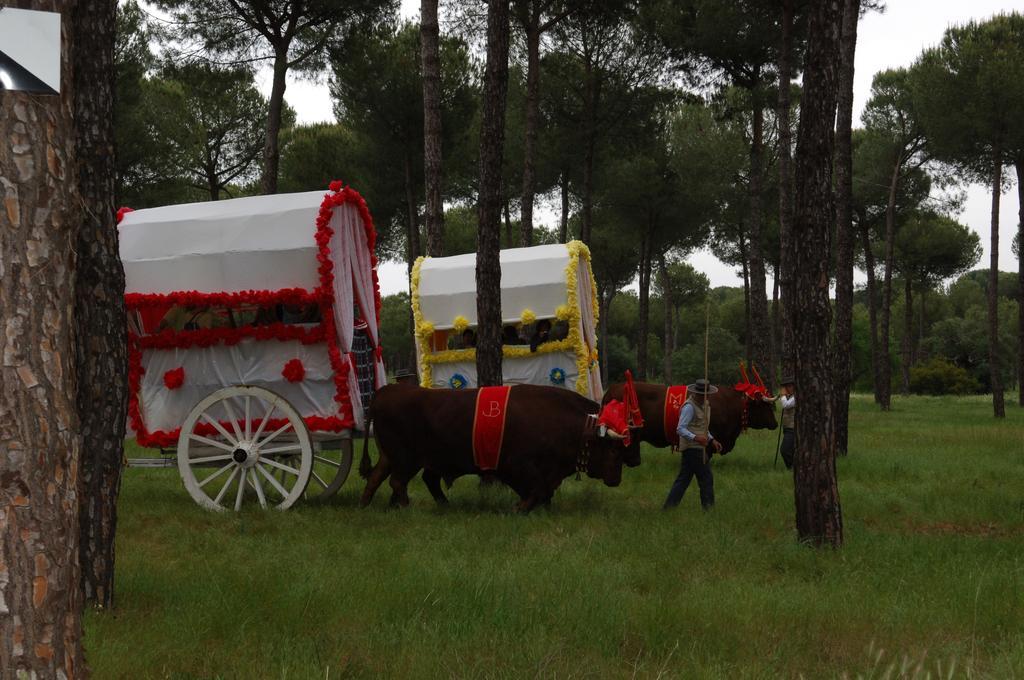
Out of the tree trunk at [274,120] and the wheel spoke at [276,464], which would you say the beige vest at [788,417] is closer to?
the wheel spoke at [276,464]

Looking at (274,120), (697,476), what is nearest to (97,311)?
(697,476)

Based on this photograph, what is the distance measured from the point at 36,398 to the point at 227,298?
7209 millimetres

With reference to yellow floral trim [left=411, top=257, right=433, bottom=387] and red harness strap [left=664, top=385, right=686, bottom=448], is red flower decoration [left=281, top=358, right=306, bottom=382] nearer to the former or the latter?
red harness strap [left=664, top=385, right=686, bottom=448]

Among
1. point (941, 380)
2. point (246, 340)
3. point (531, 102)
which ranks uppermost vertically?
point (531, 102)

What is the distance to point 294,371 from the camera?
34.5 feet

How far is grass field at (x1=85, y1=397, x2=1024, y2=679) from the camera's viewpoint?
17.3ft

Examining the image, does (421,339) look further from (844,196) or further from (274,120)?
(844,196)

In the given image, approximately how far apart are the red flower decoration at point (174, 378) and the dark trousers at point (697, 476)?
5.81m

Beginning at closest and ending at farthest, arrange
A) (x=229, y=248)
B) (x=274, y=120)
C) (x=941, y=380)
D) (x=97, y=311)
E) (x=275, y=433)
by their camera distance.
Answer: (x=97, y=311) < (x=275, y=433) < (x=229, y=248) < (x=274, y=120) < (x=941, y=380)

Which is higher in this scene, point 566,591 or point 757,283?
point 757,283

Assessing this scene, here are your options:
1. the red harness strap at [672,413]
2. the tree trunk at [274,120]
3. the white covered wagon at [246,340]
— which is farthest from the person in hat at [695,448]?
the tree trunk at [274,120]

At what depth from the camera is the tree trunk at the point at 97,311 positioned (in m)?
6.14

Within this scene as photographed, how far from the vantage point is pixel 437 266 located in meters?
18.1

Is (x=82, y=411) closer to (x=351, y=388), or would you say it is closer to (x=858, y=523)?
(x=351, y=388)
